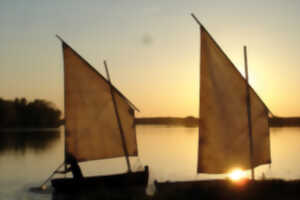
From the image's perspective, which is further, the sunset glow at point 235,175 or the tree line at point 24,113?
the tree line at point 24,113

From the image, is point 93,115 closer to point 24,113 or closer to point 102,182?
point 102,182

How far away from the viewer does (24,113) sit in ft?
465

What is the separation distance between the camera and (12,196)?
2778 cm

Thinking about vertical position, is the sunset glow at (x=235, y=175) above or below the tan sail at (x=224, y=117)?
below

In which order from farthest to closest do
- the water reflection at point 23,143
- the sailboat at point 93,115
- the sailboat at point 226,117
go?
the water reflection at point 23,143, the sailboat at point 93,115, the sailboat at point 226,117

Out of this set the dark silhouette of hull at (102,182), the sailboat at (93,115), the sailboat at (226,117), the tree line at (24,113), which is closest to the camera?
the sailboat at (226,117)

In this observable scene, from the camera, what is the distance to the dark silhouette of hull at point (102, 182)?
26.4m

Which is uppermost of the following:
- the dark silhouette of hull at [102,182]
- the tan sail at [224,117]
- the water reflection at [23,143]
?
the tan sail at [224,117]

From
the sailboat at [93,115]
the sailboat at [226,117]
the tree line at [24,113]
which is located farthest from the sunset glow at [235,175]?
the tree line at [24,113]

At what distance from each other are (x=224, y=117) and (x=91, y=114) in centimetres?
978

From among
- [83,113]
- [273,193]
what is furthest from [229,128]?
[83,113]

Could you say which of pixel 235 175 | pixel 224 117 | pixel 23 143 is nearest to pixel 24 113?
pixel 23 143

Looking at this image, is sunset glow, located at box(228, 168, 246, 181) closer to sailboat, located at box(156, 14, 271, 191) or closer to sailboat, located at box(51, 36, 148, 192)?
sailboat, located at box(156, 14, 271, 191)

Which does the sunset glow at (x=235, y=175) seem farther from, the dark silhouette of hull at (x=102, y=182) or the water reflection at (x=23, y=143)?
the water reflection at (x=23, y=143)
